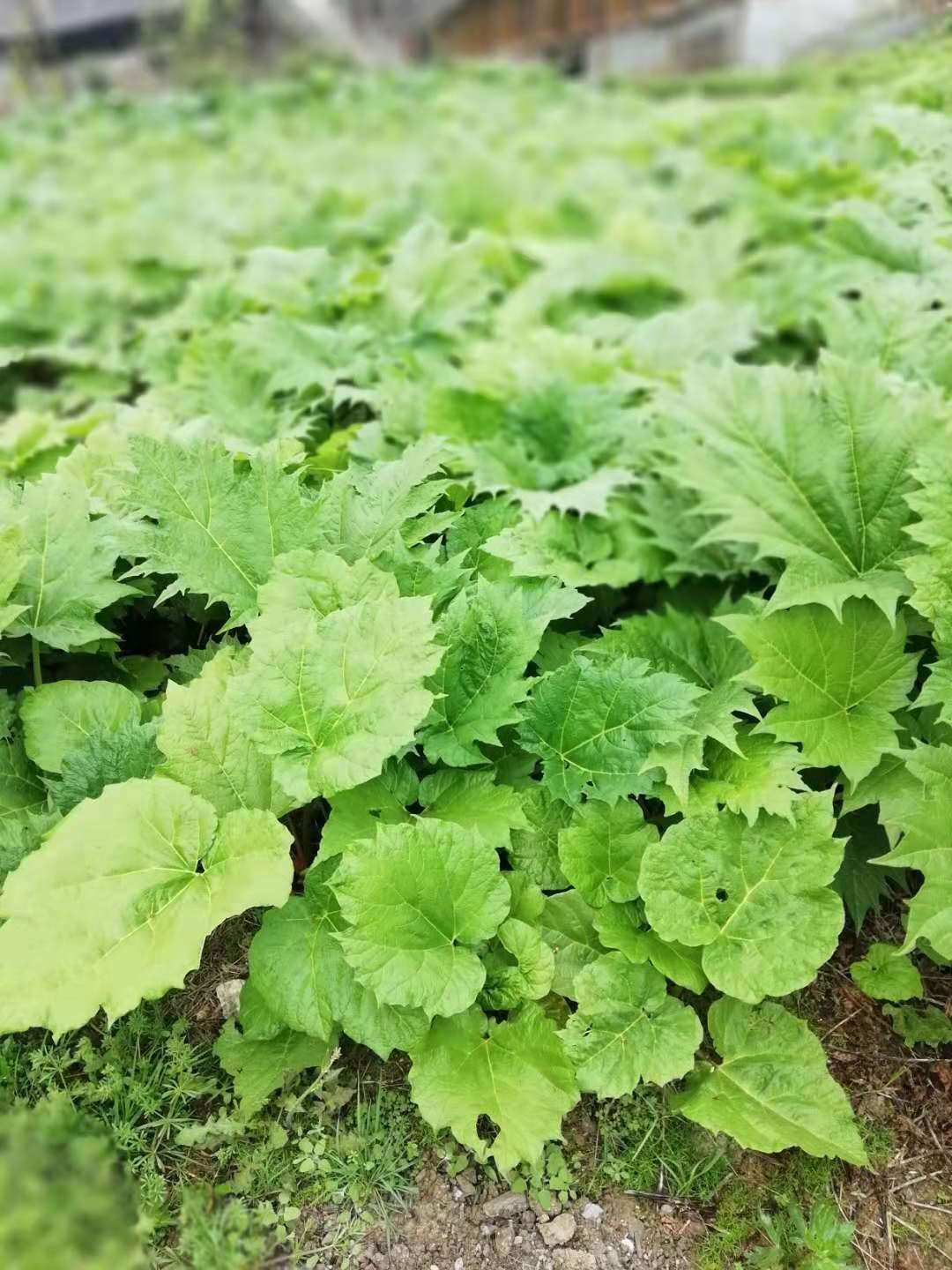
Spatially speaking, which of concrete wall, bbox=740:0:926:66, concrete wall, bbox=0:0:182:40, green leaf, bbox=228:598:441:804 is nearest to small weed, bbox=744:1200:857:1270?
green leaf, bbox=228:598:441:804

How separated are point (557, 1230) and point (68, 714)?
1576 mm

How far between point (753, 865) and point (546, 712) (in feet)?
1.92

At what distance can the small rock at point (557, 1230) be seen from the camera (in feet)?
5.85

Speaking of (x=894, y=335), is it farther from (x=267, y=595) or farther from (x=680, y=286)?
(x=267, y=595)

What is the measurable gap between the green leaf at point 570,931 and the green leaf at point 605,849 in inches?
1.5

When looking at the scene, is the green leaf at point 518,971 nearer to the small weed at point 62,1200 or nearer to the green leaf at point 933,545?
the small weed at point 62,1200

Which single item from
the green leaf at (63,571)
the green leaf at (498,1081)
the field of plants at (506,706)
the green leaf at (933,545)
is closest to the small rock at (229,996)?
the field of plants at (506,706)

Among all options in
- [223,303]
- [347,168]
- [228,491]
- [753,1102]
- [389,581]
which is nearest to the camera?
[753,1102]

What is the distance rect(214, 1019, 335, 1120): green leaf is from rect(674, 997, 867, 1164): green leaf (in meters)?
0.78

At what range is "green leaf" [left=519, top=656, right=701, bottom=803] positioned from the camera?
84.9 inches

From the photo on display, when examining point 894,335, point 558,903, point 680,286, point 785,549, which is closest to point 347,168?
point 680,286

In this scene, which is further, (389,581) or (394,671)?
(389,581)

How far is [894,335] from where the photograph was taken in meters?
3.05

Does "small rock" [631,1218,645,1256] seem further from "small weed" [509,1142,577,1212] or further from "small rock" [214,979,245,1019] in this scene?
"small rock" [214,979,245,1019]
